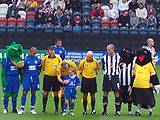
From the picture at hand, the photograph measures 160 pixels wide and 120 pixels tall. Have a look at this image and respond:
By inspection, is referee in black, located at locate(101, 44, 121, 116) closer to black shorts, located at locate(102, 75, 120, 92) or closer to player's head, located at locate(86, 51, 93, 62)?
black shorts, located at locate(102, 75, 120, 92)

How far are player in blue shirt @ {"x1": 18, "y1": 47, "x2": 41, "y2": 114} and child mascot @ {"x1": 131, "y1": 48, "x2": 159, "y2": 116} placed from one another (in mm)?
3022

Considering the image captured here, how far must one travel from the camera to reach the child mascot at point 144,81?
18.7 m

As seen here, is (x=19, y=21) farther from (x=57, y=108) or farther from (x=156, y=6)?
(x=57, y=108)

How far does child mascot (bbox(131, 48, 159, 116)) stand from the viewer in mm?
18688

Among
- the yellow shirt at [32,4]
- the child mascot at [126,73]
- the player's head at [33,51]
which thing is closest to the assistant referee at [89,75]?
the child mascot at [126,73]

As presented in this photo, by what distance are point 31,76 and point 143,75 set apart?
3416mm

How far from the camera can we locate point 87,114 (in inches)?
741

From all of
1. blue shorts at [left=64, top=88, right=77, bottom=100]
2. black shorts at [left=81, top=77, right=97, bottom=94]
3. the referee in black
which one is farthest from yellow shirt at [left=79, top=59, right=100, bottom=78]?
blue shorts at [left=64, top=88, right=77, bottom=100]

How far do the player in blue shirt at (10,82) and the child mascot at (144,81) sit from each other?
3.62m

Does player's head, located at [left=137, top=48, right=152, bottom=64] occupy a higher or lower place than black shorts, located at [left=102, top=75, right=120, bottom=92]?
higher

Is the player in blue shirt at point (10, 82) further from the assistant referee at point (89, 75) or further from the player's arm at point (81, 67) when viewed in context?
the assistant referee at point (89, 75)

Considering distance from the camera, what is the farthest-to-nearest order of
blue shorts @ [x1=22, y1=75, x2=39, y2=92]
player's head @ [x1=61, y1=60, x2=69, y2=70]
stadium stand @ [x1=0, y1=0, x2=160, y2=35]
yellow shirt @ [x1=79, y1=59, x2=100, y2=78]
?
stadium stand @ [x1=0, y1=0, x2=160, y2=35] → yellow shirt @ [x1=79, y1=59, x2=100, y2=78] → blue shorts @ [x1=22, y1=75, x2=39, y2=92] → player's head @ [x1=61, y1=60, x2=69, y2=70]

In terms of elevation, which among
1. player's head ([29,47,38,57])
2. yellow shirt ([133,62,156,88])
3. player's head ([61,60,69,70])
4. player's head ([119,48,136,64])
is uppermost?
player's head ([29,47,38,57])

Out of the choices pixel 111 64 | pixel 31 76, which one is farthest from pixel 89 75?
pixel 31 76
